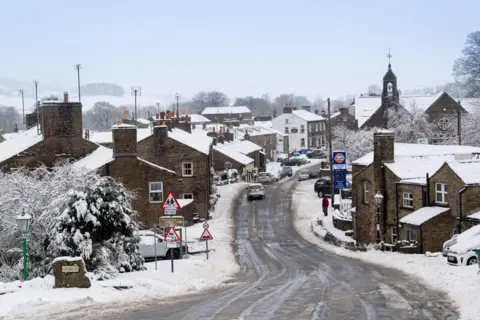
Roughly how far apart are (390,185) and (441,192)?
4.15 m

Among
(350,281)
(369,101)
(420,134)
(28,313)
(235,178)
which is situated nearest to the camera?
(28,313)

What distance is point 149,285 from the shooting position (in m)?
21.8

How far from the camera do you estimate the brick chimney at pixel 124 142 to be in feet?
137

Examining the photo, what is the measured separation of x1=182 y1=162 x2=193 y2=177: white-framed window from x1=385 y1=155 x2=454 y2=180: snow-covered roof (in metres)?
18.1

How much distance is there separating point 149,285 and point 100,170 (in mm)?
20851

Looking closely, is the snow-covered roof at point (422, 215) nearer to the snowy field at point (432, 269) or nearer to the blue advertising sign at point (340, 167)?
the snowy field at point (432, 269)

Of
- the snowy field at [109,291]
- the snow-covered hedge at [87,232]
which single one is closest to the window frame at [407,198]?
the snowy field at [109,291]

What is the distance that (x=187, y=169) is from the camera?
54.3 metres

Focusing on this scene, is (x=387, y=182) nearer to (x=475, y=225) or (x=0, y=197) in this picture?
(x=475, y=225)

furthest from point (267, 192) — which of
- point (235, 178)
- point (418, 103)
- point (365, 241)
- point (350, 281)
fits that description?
point (350, 281)

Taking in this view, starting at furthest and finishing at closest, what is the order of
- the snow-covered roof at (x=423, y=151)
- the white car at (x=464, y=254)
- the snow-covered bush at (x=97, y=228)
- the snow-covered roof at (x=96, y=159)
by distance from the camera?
1. the snow-covered roof at (x=423, y=151)
2. the snow-covered roof at (x=96, y=159)
3. the white car at (x=464, y=254)
4. the snow-covered bush at (x=97, y=228)

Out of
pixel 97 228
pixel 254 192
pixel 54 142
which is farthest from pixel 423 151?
pixel 97 228

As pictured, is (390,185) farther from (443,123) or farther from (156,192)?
(443,123)

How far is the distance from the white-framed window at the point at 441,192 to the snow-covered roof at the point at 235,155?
142ft
